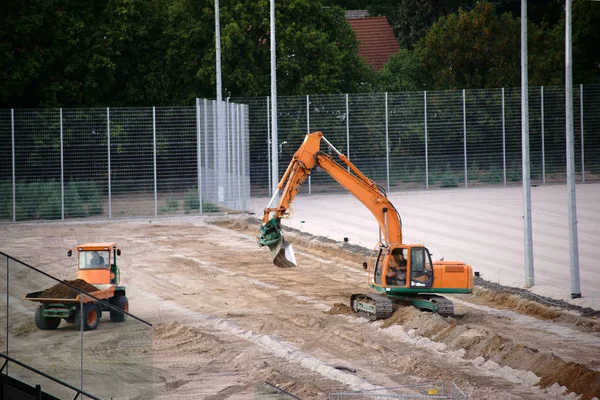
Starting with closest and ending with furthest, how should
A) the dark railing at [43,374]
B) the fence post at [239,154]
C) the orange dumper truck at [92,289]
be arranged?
the dark railing at [43,374]
the orange dumper truck at [92,289]
the fence post at [239,154]

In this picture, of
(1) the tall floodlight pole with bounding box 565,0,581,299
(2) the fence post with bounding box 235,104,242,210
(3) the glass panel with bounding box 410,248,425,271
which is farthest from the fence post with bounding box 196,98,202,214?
(3) the glass panel with bounding box 410,248,425,271

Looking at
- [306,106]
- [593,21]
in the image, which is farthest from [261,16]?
[593,21]

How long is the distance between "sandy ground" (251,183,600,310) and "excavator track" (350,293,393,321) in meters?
3.47

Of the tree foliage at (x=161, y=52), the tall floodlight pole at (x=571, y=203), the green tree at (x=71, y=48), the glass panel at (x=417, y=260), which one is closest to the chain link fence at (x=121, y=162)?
the green tree at (x=71, y=48)

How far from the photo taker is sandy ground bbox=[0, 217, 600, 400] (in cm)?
1115

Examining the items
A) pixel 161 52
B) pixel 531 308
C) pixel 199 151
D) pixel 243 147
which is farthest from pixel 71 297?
pixel 161 52

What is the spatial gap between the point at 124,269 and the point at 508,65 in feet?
80.9

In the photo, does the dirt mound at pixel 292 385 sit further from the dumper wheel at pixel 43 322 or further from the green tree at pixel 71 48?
the green tree at pixel 71 48

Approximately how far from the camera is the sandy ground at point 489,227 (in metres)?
22.4

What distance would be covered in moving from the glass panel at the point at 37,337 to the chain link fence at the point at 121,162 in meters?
22.8

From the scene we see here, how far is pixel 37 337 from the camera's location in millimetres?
11133

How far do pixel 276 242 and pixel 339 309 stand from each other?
165 cm

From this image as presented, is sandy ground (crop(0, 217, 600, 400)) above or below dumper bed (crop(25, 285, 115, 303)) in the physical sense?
below

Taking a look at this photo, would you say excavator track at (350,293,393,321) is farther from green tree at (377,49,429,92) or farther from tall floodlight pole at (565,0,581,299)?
green tree at (377,49,429,92)
